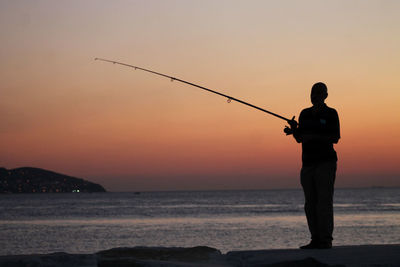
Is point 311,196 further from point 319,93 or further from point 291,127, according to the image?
point 319,93

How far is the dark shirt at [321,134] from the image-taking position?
20.6ft

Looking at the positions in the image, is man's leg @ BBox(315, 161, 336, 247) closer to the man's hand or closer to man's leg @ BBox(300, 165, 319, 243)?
man's leg @ BBox(300, 165, 319, 243)

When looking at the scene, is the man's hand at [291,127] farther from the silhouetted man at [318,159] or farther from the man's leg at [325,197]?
the man's leg at [325,197]

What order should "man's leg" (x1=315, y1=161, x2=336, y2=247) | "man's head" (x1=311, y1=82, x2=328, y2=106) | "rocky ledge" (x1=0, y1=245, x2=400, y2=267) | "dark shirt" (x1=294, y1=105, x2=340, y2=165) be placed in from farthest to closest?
"man's head" (x1=311, y1=82, x2=328, y2=106)
"dark shirt" (x1=294, y1=105, x2=340, y2=165)
"man's leg" (x1=315, y1=161, x2=336, y2=247)
"rocky ledge" (x1=0, y1=245, x2=400, y2=267)

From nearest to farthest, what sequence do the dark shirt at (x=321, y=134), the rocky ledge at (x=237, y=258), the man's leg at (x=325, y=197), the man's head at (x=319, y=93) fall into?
the rocky ledge at (x=237, y=258)
the man's leg at (x=325, y=197)
the dark shirt at (x=321, y=134)
the man's head at (x=319, y=93)

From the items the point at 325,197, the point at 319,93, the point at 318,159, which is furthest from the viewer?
the point at 319,93

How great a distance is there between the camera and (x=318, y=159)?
6.28 meters

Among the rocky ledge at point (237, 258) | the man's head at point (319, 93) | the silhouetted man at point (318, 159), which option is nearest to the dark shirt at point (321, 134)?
the silhouetted man at point (318, 159)

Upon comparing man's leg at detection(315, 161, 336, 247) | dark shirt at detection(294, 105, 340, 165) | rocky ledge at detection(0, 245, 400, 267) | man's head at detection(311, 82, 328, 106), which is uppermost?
man's head at detection(311, 82, 328, 106)

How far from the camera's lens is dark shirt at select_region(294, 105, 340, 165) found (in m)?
6.27

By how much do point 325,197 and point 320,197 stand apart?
0.05 metres

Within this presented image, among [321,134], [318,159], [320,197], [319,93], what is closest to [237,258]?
[320,197]

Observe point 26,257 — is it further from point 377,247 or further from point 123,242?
point 123,242

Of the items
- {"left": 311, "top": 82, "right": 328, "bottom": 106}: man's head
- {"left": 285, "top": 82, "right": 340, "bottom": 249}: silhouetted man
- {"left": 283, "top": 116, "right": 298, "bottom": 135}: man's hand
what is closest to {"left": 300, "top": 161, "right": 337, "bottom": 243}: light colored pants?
{"left": 285, "top": 82, "right": 340, "bottom": 249}: silhouetted man
